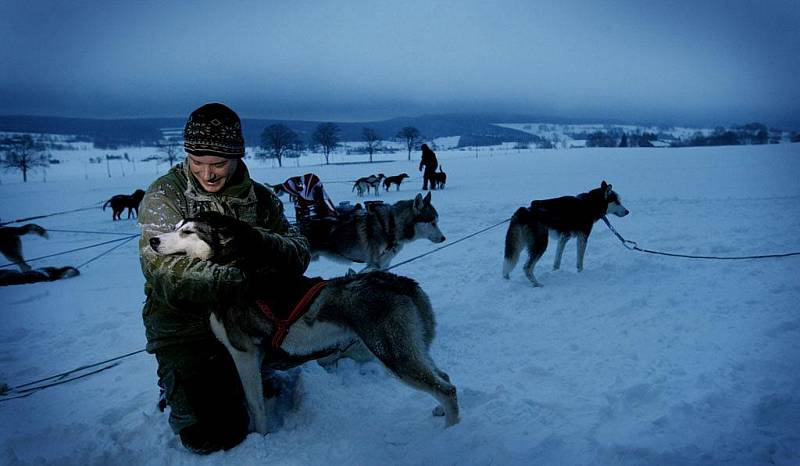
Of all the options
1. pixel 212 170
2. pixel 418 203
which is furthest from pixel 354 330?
Result: pixel 418 203

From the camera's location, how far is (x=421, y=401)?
262cm

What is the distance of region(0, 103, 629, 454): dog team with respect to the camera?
6.50 ft

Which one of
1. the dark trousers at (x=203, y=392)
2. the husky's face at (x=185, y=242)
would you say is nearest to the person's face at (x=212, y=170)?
the husky's face at (x=185, y=242)

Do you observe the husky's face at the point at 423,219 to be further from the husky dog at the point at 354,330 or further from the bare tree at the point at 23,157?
the bare tree at the point at 23,157

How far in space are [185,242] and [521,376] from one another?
2.44m

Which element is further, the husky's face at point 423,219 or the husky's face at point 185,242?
the husky's face at point 423,219

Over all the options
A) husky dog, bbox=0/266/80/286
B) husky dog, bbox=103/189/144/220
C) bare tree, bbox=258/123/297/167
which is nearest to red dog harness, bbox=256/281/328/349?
husky dog, bbox=0/266/80/286

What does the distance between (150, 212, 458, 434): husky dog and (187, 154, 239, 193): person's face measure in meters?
0.50

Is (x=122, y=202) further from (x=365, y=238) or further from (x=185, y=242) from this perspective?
(x=185, y=242)

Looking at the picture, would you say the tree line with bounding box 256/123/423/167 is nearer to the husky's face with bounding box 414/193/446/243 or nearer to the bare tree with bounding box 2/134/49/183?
the bare tree with bounding box 2/134/49/183

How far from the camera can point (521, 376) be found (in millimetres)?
2859

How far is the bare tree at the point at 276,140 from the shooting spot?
47469mm

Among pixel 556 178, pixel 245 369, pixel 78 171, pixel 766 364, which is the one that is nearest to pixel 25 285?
pixel 245 369

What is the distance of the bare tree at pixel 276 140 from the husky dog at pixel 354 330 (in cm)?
4780
